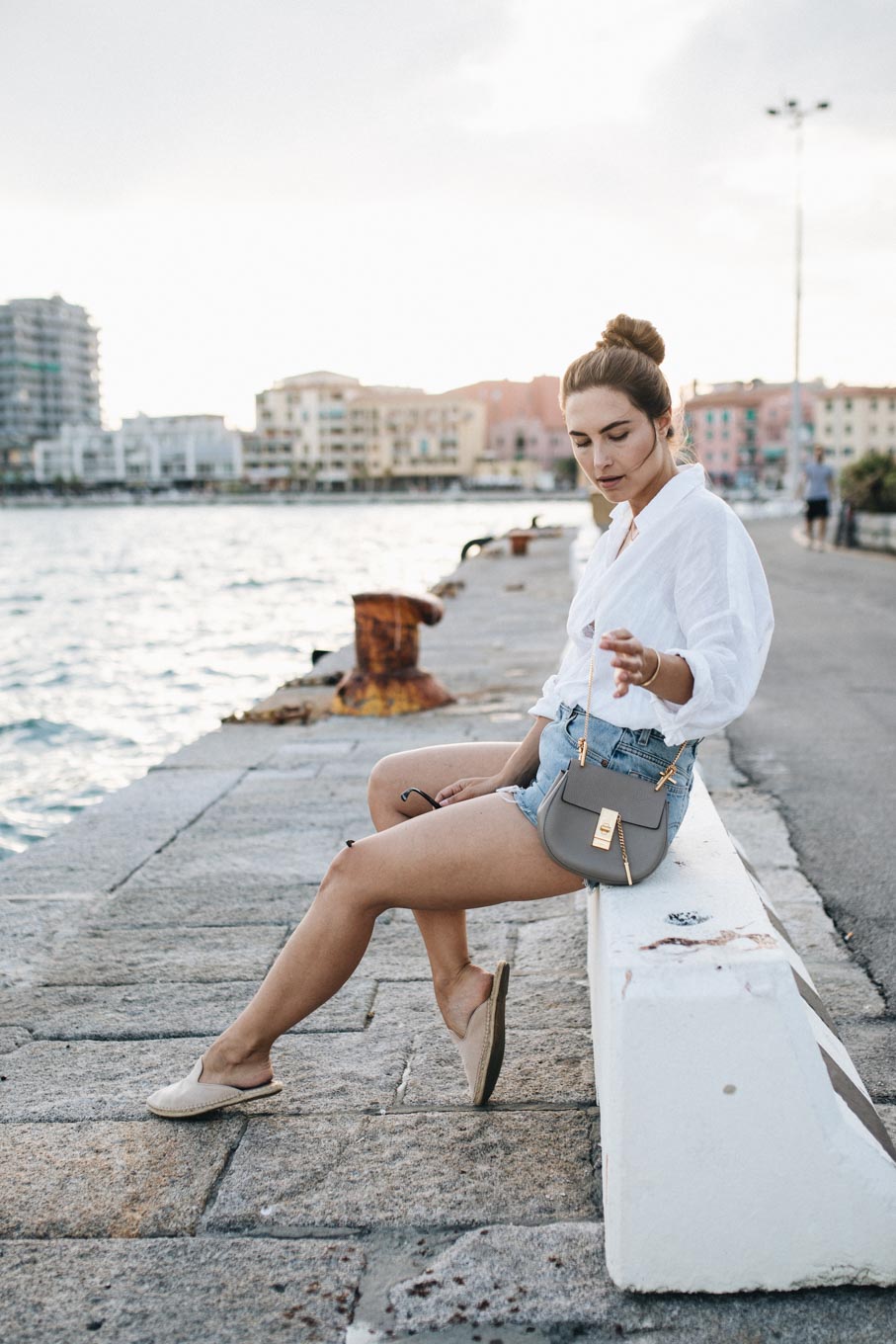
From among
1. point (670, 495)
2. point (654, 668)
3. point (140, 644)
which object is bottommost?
point (140, 644)

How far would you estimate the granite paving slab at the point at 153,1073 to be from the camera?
2662 mm

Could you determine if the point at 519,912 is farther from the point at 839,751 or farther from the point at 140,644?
the point at 140,644

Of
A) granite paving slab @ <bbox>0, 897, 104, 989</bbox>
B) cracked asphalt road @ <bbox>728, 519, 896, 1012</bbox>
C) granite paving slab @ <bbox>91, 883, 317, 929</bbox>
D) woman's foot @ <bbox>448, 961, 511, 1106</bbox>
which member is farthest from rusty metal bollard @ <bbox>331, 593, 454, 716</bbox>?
woman's foot @ <bbox>448, 961, 511, 1106</bbox>

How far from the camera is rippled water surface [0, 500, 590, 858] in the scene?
1059 centimetres

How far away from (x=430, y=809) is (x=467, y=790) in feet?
0.38

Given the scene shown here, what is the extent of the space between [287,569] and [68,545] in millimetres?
29460

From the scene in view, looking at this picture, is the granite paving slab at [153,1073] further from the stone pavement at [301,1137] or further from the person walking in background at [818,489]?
the person walking in background at [818,489]

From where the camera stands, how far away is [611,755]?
2.42 metres

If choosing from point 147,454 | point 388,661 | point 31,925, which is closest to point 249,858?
point 31,925

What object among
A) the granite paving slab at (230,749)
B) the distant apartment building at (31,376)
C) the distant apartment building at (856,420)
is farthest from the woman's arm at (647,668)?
the distant apartment building at (31,376)

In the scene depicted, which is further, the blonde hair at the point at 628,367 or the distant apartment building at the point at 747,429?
the distant apartment building at the point at 747,429

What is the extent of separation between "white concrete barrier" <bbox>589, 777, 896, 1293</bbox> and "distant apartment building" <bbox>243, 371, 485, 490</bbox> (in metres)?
157

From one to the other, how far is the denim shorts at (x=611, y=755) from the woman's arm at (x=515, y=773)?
14 centimetres

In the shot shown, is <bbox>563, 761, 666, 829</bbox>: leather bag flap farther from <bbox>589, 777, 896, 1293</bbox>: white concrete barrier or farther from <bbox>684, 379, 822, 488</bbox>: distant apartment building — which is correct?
<bbox>684, 379, 822, 488</bbox>: distant apartment building
